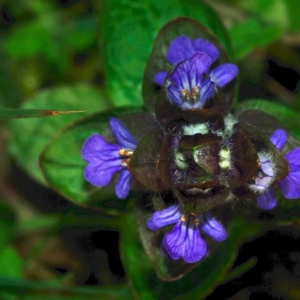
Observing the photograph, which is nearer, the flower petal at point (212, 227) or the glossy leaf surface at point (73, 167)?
the flower petal at point (212, 227)

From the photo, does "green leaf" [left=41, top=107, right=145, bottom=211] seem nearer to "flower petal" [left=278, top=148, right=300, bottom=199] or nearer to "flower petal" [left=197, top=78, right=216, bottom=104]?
"flower petal" [left=197, top=78, right=216, bottom=104]

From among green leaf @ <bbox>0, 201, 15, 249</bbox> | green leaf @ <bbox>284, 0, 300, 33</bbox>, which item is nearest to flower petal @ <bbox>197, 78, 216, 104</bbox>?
green leaf @ <bbox>284, 0, 300, 33</bbox>

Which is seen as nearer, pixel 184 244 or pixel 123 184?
pixel 184 244

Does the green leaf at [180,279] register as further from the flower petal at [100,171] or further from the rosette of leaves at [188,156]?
the flower petal at [100,171]

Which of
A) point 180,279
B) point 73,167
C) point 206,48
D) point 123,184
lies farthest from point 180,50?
point 180,279

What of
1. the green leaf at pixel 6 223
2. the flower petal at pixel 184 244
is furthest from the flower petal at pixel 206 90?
the green leaf at pixel 6 223

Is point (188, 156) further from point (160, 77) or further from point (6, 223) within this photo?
point (6, 223)
